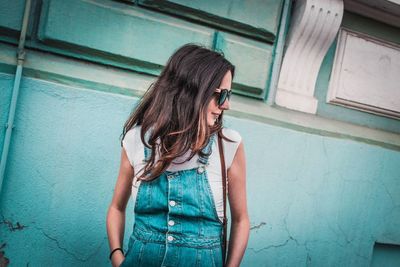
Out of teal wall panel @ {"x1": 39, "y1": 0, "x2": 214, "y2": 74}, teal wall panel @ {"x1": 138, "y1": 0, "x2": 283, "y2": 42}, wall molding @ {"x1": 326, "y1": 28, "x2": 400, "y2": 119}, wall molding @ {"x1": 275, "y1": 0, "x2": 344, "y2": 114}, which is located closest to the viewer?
teal wall panel @ {"x1": 39, "y1": 0, "x2": 214, "y2": 74}

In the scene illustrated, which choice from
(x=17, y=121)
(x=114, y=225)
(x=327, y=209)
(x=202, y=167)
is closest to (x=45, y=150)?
(x=17, y=121)

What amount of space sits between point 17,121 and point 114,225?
93cm

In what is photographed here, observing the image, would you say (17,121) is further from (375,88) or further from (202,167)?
(375,88)

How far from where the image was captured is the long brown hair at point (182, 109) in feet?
4.82

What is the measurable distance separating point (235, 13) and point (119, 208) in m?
1.61

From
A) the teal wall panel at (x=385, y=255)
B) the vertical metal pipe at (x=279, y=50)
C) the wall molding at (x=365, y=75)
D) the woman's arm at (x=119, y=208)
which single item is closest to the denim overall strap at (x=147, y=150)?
the woman's arm at (x=119, y=208)

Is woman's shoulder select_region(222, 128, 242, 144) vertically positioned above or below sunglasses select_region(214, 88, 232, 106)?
below

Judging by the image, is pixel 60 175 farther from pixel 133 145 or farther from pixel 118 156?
pixel 133 145

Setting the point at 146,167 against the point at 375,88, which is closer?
the point at 146,167

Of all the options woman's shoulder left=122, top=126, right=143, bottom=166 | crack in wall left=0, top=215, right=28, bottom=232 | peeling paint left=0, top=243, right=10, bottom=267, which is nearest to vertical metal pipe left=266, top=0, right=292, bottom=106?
woman's shoulder left=122, top=126, right=143, bottom=166

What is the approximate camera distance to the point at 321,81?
307 cm

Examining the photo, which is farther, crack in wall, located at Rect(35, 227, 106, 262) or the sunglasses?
crack in wall, located at Rect(35, 227, 106, 262)

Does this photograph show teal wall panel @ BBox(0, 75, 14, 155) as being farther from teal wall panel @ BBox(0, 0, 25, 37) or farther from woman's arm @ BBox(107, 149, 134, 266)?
woman's arm @ BBox(107, 149, 134, 266)

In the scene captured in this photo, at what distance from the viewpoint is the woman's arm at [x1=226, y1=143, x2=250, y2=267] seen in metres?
1.58
